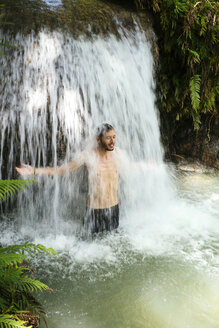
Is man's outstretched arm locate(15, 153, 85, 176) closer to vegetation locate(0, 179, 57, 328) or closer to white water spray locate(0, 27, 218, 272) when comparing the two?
white water spray locate(0, 27, 218, 272)

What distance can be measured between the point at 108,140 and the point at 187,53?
3.19 meters

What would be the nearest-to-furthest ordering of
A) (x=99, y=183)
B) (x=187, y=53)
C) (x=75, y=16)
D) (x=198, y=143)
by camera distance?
(x=99, y=183) → (x=75, y=16) → (x=187, y=53) → (x=198, y=143)

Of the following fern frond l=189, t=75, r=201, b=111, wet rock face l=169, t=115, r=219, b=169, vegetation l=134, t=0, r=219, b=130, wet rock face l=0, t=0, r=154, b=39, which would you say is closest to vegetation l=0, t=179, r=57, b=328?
wet rock face l=0, t=0, r=154, b=39

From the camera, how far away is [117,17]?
588 cm

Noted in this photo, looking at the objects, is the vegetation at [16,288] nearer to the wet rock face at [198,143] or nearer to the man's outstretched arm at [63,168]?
the man's outstretched arm at [63,168]

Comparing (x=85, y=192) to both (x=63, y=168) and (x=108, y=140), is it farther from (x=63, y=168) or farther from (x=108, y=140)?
(x=108, y=140)

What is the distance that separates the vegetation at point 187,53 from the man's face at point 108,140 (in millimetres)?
2547

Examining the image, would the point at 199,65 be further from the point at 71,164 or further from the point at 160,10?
the point at 71,164

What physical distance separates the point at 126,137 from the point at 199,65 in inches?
92.6

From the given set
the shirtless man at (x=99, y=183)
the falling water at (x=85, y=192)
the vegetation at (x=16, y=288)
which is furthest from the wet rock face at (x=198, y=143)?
the vegetation at (x=16, y=288)

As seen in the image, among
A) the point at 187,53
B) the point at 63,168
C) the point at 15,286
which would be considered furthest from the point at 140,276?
the point at 187,53

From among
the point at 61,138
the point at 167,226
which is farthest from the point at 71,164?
the point at 167,226

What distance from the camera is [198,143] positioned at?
7.21m

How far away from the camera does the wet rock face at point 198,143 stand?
23.5ft
